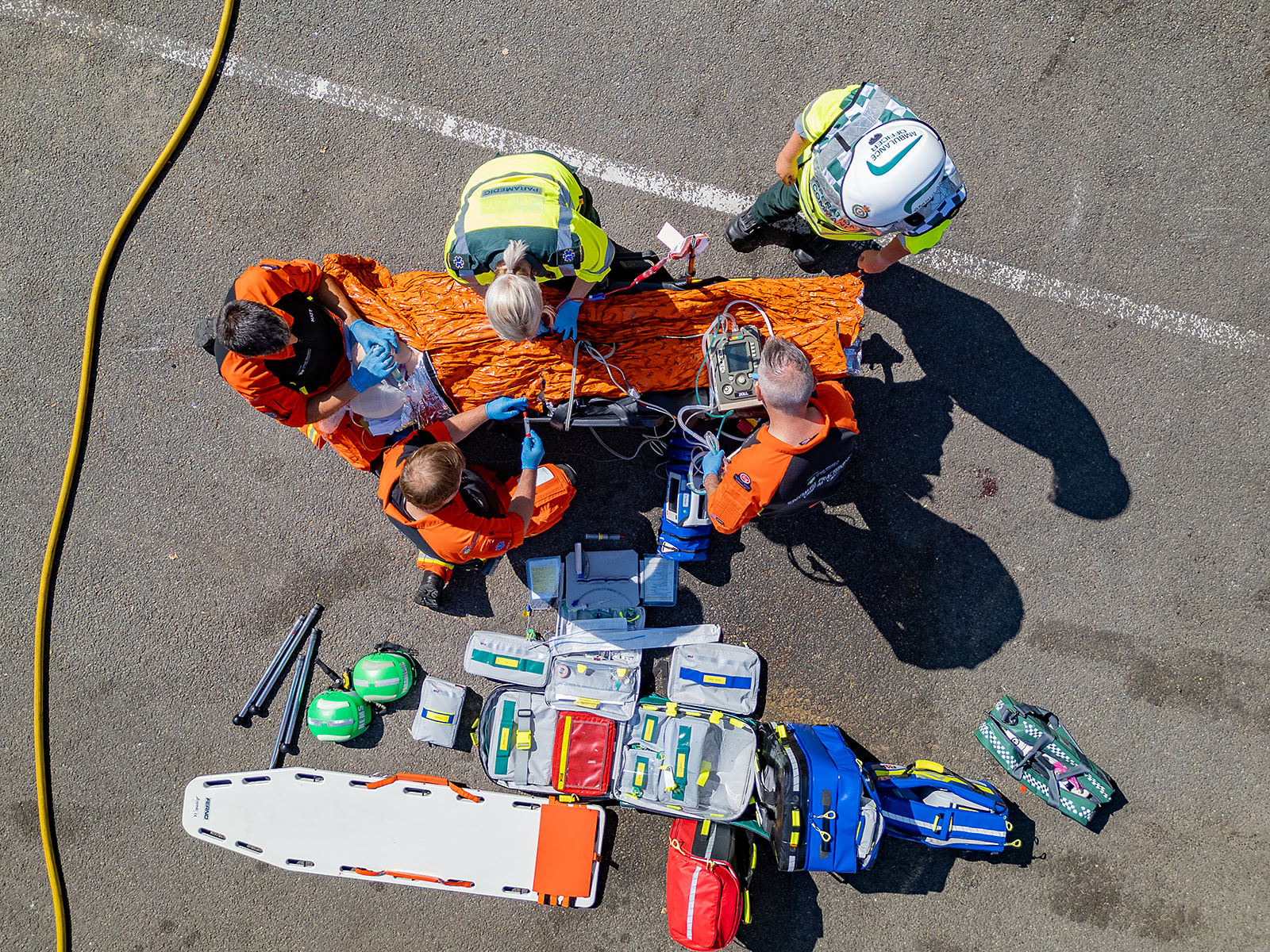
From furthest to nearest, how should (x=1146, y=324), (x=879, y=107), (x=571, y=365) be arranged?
1. (x=1146, y=324)
2. (x=571, y=365)
3. (x=879, y=107)

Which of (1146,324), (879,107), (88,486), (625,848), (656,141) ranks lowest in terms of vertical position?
(625,848)

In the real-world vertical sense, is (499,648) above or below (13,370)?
below

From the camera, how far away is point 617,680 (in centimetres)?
469

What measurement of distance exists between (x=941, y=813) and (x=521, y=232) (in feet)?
15.1

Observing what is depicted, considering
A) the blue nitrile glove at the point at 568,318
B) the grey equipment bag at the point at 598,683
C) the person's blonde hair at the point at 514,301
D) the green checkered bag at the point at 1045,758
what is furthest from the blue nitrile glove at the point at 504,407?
the green checkered bag at the point at 1045,758

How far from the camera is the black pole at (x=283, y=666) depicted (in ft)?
15.7

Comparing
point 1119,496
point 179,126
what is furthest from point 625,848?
point 179,126

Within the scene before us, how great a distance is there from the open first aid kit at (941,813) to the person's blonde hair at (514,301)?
146 inches

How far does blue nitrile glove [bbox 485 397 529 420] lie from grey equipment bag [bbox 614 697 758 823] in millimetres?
2318

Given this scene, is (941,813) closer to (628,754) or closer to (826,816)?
(826,816)

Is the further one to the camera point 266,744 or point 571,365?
point 266,744

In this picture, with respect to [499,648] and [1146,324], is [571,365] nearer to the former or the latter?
[499,648]

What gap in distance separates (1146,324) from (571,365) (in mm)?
4168

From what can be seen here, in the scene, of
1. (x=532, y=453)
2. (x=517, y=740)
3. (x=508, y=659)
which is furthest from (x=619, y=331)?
(x=517, y=740)
